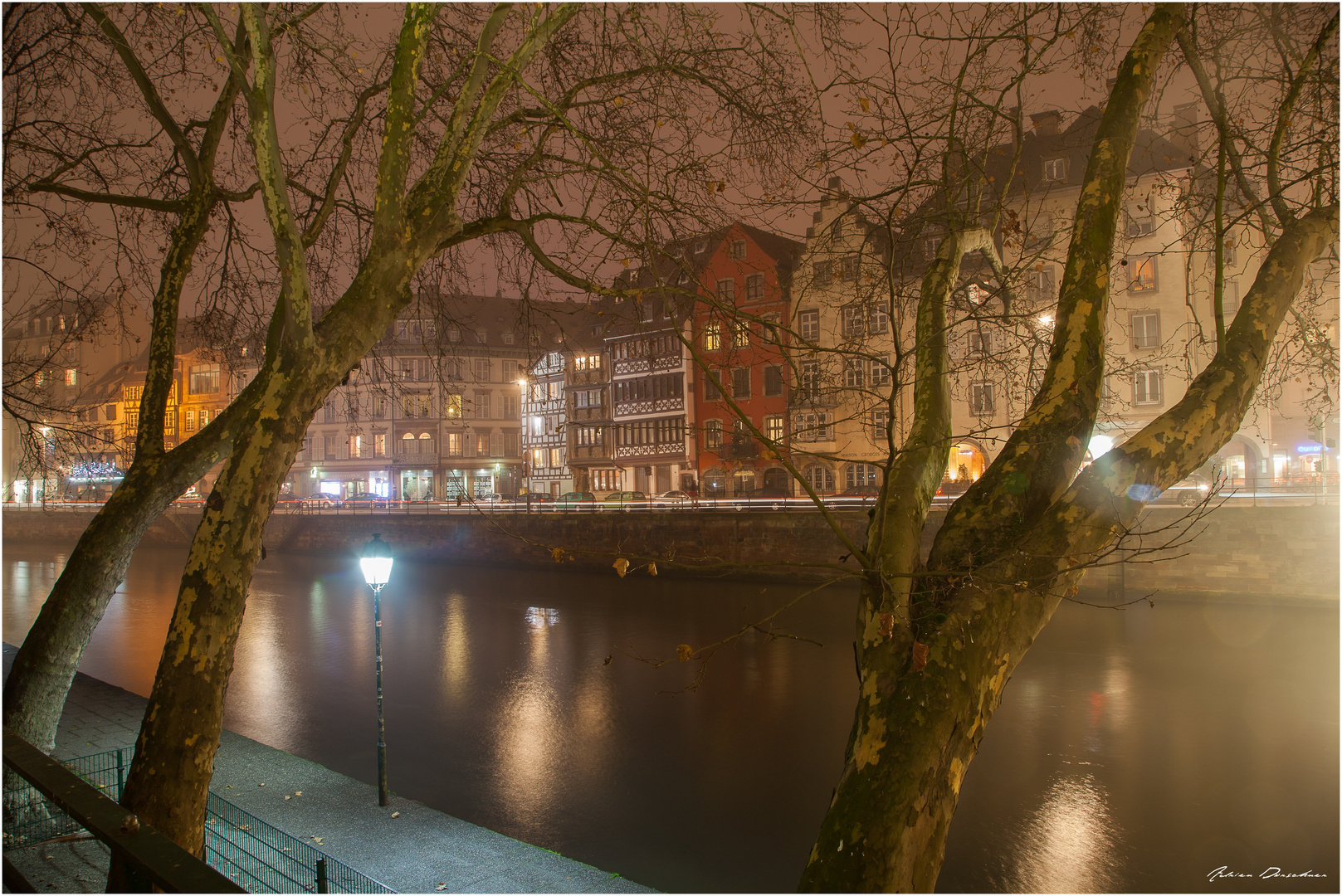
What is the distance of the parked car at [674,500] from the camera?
36.0 m

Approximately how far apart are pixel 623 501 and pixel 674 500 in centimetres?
307

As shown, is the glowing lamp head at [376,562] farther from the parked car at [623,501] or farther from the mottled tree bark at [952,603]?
the parked car at [623,501]

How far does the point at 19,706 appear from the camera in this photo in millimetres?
6664

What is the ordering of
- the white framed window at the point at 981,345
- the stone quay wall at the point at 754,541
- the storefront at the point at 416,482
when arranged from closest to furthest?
the white framed window at the point at 981,345 → the stone quay wall at the point at 754,541 → the storefront at the point at 416,482

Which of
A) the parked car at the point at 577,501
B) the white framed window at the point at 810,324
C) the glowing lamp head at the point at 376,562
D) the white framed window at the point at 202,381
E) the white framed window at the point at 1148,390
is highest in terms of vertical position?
the white framed window at the point at 202,381

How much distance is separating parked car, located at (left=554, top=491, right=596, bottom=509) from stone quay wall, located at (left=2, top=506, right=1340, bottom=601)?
2440mm

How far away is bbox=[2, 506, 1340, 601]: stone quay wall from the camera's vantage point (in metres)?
23.2

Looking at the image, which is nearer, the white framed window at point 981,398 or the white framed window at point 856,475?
the white framed window at point 981,398

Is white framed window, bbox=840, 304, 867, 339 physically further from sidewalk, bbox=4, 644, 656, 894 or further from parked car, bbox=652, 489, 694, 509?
parked car, bbox=652, 489, 694, 509

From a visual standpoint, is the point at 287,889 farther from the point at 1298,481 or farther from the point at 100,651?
the point at 1298,481

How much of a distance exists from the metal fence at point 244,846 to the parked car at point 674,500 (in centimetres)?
2680

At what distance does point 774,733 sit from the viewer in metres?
15.6

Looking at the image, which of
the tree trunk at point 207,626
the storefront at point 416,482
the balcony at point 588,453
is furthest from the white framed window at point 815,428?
the storefront at point 416,482

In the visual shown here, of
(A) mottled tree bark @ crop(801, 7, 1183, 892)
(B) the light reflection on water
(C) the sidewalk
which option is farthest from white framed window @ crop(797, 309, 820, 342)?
(A) mottled tree bark @ crop(801, 7, 1183, 892)
